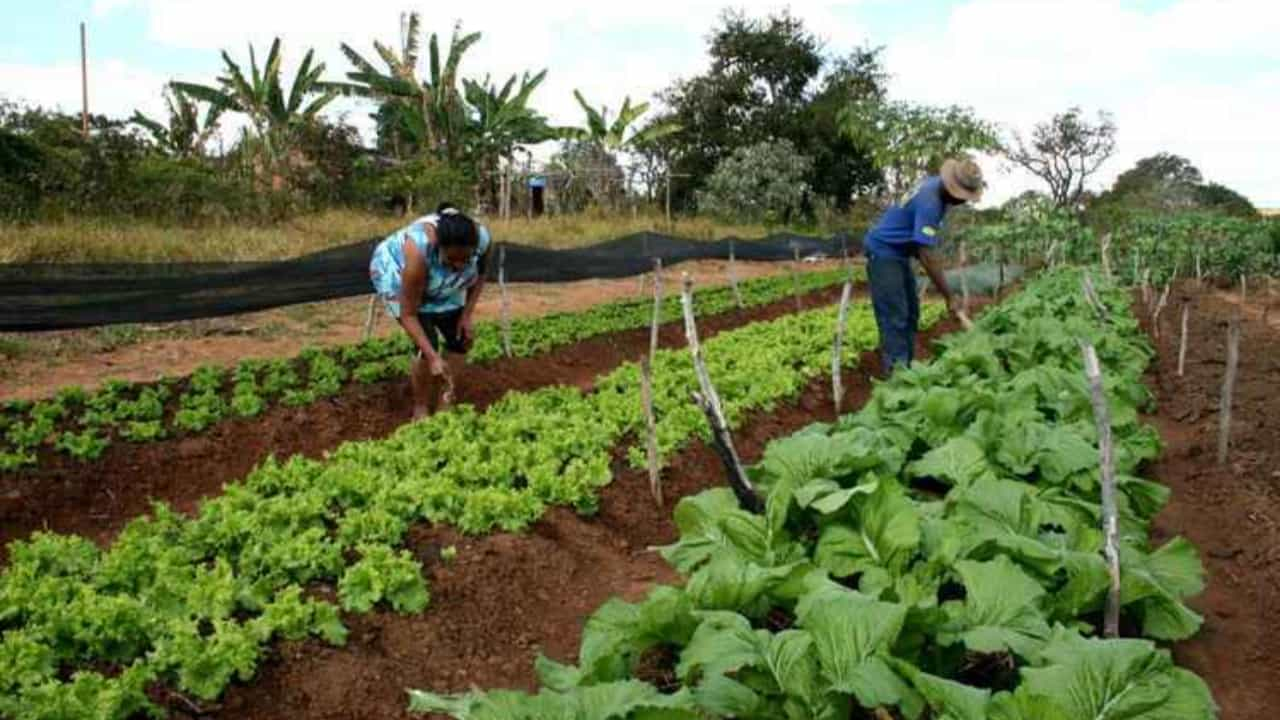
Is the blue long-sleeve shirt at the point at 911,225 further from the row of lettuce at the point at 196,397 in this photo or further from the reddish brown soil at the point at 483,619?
the row of lettuce at the point at 196,397

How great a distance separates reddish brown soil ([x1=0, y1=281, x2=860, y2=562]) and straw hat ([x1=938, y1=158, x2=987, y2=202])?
3.71m

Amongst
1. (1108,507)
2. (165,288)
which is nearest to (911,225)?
(1108,507)

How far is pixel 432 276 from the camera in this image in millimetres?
6410

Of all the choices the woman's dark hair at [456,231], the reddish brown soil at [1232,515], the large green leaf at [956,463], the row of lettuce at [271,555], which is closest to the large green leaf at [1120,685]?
the reddish brown soil at [1232,515]

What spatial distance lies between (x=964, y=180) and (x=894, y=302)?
103 cm

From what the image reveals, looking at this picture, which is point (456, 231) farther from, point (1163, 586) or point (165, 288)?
point (1163, 586)

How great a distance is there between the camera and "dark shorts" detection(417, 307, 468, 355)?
672 centimetres

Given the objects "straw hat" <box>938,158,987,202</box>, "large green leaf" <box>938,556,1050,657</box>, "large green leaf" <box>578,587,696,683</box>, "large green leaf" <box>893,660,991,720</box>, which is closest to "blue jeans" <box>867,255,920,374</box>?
"straw hat" <box>938,158,987,202</box>

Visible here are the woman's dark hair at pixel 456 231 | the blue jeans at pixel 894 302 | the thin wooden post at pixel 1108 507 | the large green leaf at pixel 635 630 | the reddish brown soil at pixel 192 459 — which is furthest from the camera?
the blue jeans at pixel 894 302

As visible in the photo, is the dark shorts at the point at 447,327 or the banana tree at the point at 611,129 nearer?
the dark shorts at the point at 447,327

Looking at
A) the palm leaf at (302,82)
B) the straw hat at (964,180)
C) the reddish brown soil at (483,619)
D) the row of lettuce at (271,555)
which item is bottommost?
the reddish brown soil at (483,619)

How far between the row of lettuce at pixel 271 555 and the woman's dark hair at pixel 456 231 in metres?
1.07

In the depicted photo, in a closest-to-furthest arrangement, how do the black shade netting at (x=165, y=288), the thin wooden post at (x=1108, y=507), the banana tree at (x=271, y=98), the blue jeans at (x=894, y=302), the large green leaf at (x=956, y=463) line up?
the thin wooden post at (x=1108, y=507) < the large green leaf at (x=956, y=463) < the black shade netting at (x=165, y=288) < the blue jeans at (x=894, y=302) < the banana tree at (x=271, y=98)

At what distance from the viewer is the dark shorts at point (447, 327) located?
6.72 m
